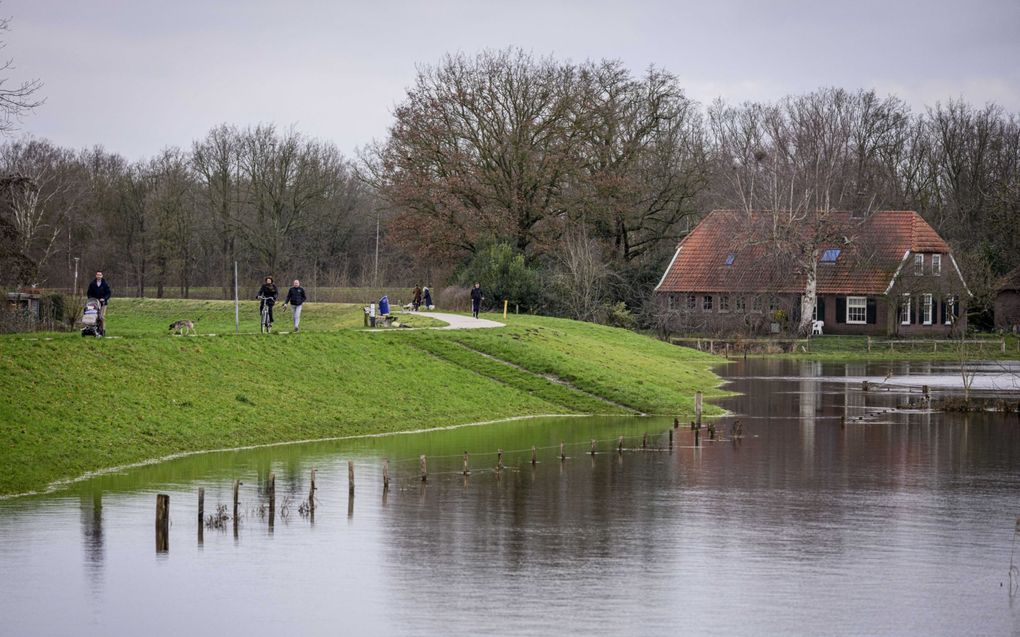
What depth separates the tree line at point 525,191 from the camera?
88.5 metres

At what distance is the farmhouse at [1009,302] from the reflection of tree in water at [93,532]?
3113 inches

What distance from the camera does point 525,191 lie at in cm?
9050

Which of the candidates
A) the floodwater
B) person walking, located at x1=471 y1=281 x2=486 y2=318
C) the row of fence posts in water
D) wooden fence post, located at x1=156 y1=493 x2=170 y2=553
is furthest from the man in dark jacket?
person walking, located at x1=471 y1=281 x2=486 y2=318

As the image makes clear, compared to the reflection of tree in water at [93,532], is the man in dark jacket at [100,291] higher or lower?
higher

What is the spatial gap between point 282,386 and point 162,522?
68.2 feet

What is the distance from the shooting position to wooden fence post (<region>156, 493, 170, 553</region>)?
25203 millimetres

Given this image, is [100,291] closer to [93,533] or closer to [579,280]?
[93,533]

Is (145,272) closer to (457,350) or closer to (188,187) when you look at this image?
(188,187)

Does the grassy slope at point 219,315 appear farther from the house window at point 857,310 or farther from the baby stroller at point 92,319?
the house window at point 857,310

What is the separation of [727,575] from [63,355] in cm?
2474

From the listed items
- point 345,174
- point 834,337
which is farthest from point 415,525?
point 345,174

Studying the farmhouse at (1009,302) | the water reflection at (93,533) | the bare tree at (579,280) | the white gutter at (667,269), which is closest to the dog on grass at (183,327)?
the water reflection at (93,533)

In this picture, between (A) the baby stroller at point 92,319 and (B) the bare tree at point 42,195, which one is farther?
(B) the bare tree at point 42,195

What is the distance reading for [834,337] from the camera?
295 feet
